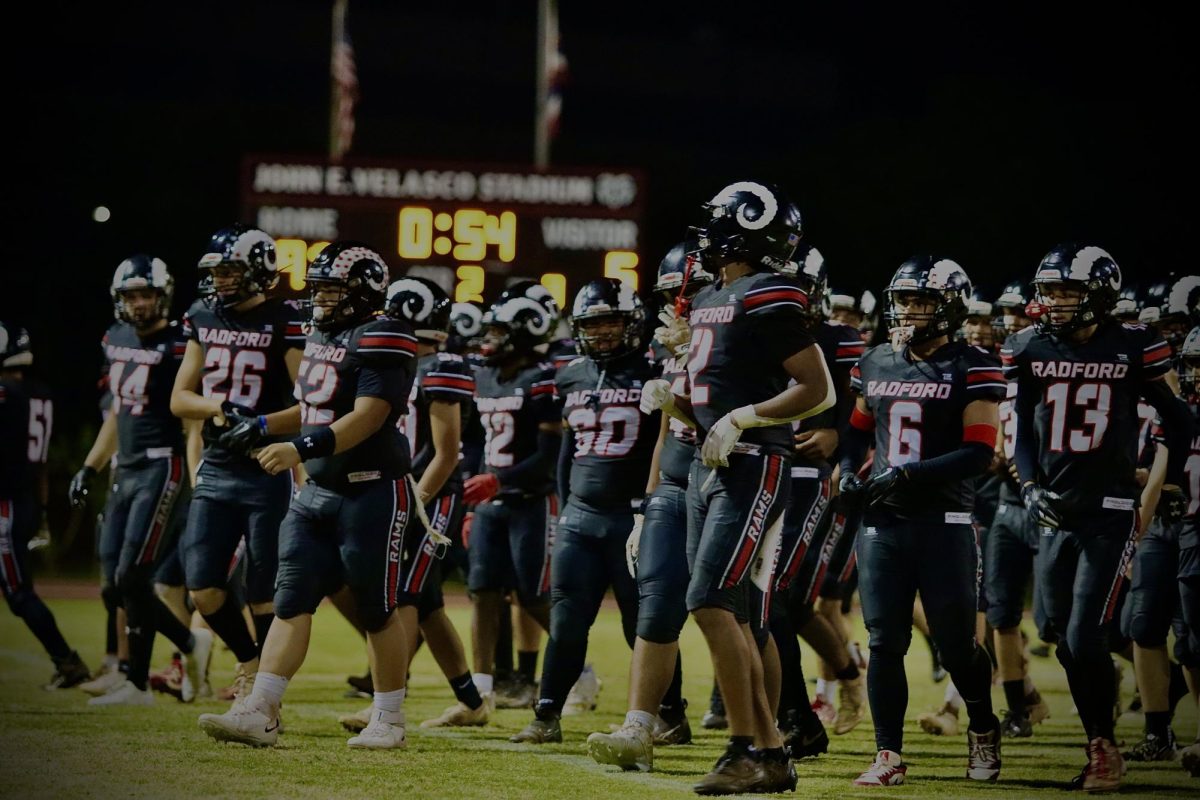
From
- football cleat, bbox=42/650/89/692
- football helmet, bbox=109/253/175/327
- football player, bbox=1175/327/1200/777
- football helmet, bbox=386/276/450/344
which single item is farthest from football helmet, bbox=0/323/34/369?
football player, bbox=1175/327/1200/777

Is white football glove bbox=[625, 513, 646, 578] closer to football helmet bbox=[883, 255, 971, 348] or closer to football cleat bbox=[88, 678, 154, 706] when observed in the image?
football helmet bbox=[883, 255, 971, 348]

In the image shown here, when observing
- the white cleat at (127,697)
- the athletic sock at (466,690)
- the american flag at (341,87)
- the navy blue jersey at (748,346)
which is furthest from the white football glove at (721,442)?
the american flag at (341,87)

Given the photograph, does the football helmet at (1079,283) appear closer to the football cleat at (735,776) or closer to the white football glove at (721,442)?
the white football glove at (721,442)

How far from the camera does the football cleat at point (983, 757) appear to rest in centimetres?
596

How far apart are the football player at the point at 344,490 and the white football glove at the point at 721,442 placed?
1446 millimetres

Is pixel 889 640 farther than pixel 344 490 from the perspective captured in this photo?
No

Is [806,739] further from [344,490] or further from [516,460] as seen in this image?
[516,460]

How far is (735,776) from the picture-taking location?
523 cm

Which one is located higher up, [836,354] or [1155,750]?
[836,354]

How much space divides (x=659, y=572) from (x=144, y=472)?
305 cm

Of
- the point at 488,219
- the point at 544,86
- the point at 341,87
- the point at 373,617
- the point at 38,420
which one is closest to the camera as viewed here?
the point at 373,617

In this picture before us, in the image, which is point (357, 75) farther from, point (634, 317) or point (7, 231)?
point (634, 317)

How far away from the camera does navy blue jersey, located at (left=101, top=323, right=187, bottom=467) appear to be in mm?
7922

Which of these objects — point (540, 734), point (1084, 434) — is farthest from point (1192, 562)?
point (540, 734)
